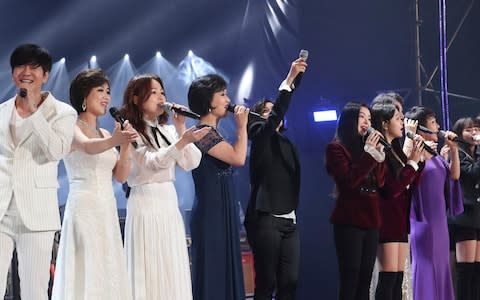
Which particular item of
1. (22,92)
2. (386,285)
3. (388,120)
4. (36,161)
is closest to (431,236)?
(386,285)

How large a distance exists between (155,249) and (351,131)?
4.67 ft

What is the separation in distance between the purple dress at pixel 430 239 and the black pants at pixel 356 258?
0.54 m

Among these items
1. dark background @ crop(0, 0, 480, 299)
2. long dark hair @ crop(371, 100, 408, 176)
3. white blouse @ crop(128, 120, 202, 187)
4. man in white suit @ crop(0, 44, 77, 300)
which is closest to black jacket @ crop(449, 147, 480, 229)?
dark background @ crop(0, 0, 480, 299)

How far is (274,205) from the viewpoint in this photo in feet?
13.2

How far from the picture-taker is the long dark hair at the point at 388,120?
14.7 ft

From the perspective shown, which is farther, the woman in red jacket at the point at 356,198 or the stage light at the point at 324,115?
the stage light at the point at 324,115

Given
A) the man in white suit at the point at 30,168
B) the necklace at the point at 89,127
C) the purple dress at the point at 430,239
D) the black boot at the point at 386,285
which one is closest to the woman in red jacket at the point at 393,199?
the black boot at the point at 386,285

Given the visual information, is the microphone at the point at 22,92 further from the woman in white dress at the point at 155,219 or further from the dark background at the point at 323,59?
the dark background at the point at 323,59

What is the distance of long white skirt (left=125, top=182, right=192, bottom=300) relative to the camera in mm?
3469

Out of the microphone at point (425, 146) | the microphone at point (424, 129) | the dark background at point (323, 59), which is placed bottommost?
the microphone at point (425, 146)

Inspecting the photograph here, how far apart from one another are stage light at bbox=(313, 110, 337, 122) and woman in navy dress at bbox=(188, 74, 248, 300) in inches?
58.9

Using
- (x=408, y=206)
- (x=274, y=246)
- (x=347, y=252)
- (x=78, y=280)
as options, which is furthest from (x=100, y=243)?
(x=408, y=206)

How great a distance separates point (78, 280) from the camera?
3254 millimetres

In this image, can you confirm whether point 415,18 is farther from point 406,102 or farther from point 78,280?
point 78,280
